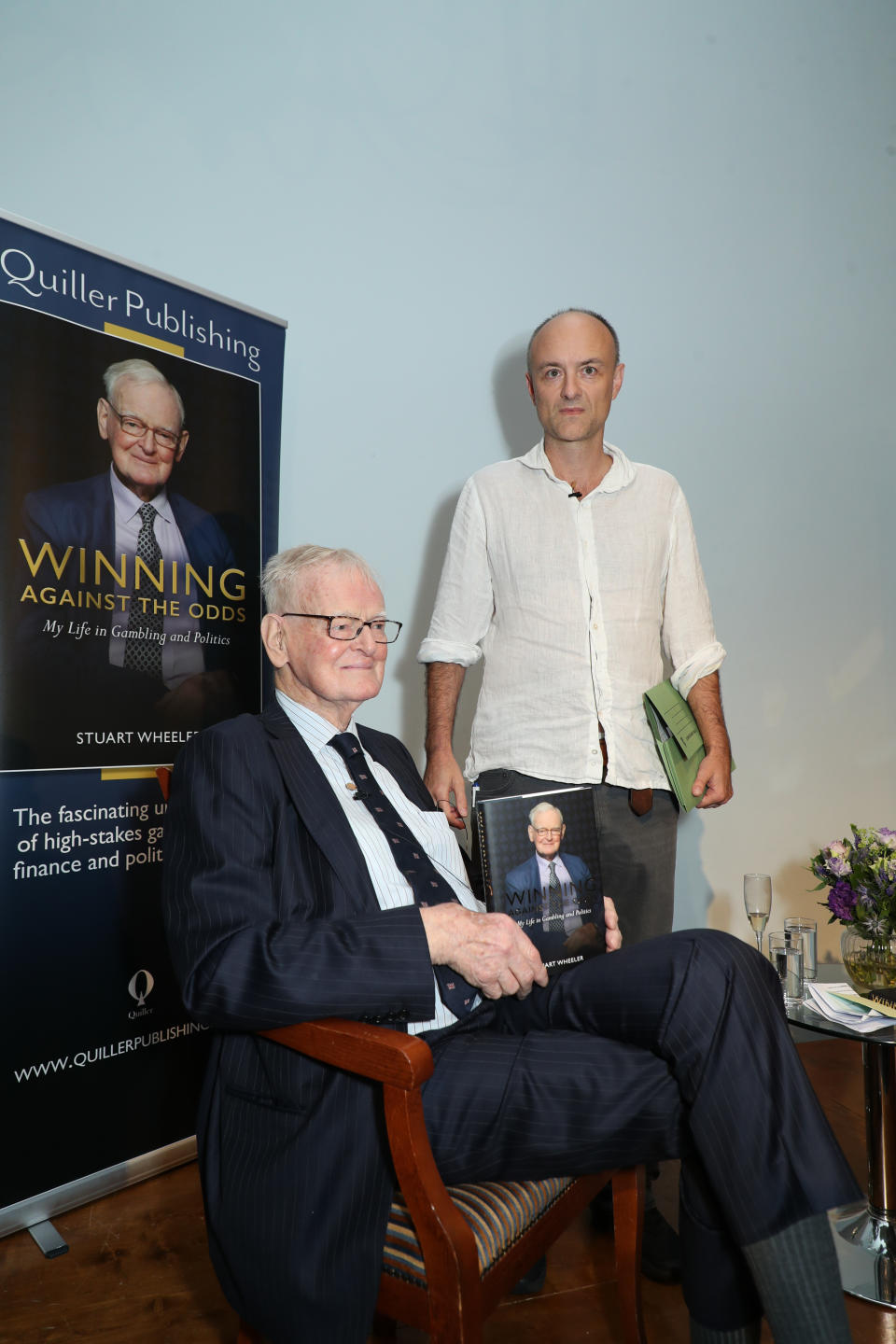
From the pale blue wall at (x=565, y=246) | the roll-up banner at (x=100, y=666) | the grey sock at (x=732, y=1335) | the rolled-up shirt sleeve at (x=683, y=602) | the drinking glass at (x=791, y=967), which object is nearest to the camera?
the grey sock at (x=732, y=1335)

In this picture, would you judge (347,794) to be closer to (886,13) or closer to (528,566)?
(528,566)

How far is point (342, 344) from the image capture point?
2.82 metres

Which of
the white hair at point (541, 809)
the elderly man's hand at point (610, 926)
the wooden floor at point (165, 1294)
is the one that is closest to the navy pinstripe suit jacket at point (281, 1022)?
the white hair at point (541, 809)

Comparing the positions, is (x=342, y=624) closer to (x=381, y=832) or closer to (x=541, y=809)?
(x=381, y=832)

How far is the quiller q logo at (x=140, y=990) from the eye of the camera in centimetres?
224

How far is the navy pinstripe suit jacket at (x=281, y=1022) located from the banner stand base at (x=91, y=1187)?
3.24 feet

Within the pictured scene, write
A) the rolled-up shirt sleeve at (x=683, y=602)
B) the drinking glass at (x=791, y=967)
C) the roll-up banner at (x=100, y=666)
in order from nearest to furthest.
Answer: the drinking glass at (x=791, y=967) < the roll-up banner at (x=100, y=666) < the rolled-up shirt sleeve at (x=683, y=602)

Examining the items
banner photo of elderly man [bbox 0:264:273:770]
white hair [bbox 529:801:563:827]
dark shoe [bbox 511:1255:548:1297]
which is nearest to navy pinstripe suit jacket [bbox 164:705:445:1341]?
white hair [bbox 529:801:563:827]

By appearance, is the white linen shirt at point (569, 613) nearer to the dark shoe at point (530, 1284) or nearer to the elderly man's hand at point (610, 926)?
the elderly man's hand at point (610, 926)

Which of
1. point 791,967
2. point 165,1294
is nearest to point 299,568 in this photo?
point 791,967

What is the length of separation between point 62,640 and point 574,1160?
4.87ft

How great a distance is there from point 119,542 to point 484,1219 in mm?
1607

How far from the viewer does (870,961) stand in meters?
2.02

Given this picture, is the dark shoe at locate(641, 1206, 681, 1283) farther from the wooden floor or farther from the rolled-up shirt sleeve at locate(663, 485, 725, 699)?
the rolled-up shirt sleeve at locate(663, 485, 725, 699)
